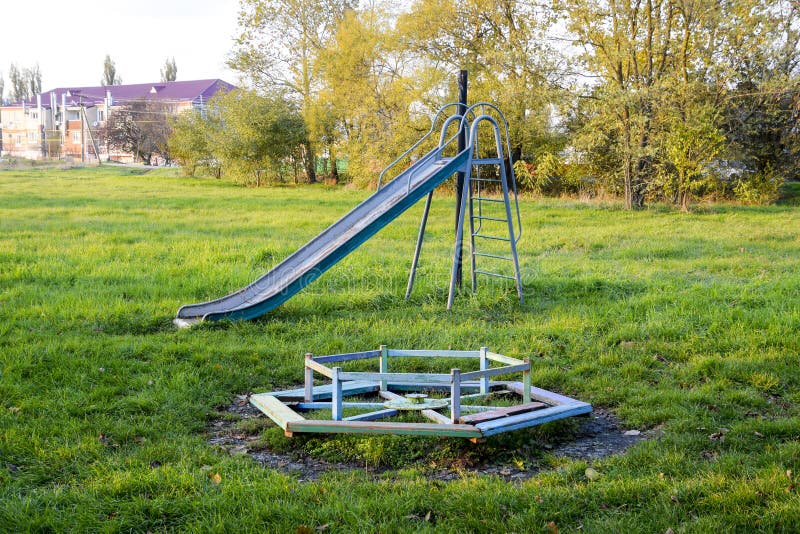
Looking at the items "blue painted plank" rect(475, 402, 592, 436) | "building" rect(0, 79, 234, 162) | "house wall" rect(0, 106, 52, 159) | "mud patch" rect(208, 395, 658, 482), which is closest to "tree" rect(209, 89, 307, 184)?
"mud patch" rect(208, 395, 658, 482)

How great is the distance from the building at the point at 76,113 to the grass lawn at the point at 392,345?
54728mm

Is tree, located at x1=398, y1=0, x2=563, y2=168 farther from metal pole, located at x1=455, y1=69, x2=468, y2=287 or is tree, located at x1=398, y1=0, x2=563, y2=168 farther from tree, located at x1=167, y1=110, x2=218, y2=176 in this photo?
tree, located at x1=167, y1=110, x2=218, y2=176

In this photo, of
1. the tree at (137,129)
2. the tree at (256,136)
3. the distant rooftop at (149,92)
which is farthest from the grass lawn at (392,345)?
the distant rooftop at (149,92)

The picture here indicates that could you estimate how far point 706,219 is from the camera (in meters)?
15.8

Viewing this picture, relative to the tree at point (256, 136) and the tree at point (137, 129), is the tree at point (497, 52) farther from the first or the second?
the tree at point (137, 129)

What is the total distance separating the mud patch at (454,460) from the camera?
389cm

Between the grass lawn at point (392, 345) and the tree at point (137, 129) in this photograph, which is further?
the tree at point (137, 129)

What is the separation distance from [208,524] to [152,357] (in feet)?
9.64

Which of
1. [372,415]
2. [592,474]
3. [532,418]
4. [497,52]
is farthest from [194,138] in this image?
[592,474]

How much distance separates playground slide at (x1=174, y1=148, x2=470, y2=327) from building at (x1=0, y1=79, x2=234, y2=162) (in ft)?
183

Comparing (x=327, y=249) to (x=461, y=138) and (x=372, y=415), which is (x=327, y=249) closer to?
(x=461, y=138)

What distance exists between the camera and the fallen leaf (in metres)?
3.71

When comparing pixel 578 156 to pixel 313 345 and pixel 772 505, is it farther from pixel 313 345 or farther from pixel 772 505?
pixel 772 505

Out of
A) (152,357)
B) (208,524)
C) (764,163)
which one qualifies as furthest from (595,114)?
Answer: (208,524)
